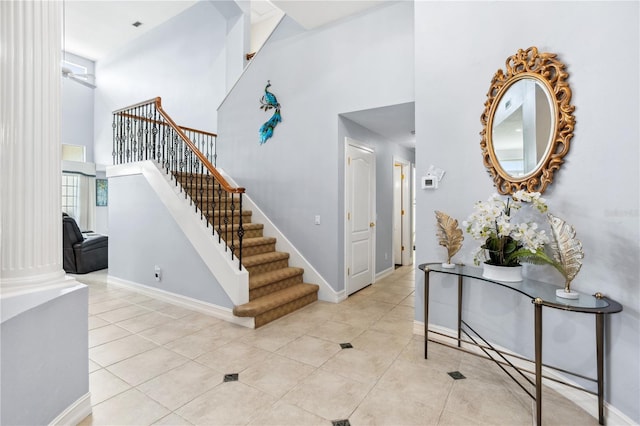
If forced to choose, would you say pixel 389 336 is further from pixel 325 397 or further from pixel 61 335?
pixel 61 335

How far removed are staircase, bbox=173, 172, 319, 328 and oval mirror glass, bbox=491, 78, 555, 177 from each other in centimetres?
264

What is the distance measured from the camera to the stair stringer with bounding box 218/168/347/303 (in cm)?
441

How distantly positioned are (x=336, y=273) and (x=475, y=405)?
2.41m

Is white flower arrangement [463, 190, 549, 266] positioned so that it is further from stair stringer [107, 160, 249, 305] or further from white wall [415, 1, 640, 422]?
stair stringer [107, 160, 249, 305]

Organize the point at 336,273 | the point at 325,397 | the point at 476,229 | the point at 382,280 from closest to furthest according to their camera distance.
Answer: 1. the point at 325,397
2. the point at 476,229
3. the point at 336,273
4. the point at 382,280

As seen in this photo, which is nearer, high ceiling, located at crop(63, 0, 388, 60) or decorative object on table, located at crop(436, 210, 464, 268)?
decorative object on table, located at crop(436, 210, 464, 268)

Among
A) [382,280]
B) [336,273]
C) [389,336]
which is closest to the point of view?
[389,336]

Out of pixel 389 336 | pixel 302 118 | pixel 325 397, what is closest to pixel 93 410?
pixel 325 397

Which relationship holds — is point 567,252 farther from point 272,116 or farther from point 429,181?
point 272,116

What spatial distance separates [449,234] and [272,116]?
3210 millimetres

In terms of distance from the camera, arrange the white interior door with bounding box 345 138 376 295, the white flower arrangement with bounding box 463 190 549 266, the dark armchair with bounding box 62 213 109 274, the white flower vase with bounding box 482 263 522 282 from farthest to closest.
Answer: the dark armchair with bounding box 62 213 109 274
the white interior door with bounding box 345 138 376 295
the white flower vase with bounding box 482 263 522 282
the white flower arrangement with bounding box 463 190 549 266

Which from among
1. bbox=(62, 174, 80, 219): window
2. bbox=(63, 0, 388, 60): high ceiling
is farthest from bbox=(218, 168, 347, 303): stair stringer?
bbox=(62, 174, 80, 219): window

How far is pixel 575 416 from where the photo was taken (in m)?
2.02

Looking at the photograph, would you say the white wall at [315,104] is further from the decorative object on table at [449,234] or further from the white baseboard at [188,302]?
the decorative object on table at [449,234]
